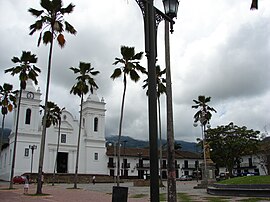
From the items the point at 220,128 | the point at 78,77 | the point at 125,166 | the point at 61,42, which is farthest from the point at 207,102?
the point at 61,42

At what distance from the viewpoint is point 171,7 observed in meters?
6.57

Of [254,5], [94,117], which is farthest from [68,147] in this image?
[254,5]

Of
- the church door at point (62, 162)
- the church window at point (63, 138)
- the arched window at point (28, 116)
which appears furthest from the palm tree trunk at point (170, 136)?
the church window at point (63, 138)

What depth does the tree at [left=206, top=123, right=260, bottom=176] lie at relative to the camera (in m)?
57.6

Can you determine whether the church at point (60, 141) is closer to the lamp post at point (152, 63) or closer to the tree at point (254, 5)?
the tree at point (254, 5)

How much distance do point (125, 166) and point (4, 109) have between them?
118 ft

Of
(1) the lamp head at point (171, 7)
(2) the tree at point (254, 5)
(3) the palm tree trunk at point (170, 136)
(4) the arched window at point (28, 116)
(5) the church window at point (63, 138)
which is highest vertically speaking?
(4) the arched window at point (28, 116)

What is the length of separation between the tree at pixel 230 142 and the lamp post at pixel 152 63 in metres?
52.8

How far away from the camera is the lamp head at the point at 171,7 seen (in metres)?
6.54

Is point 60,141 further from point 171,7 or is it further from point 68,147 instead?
point 171,7

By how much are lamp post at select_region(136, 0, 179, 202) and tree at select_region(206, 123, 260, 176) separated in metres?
52.8

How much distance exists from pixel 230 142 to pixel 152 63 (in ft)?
183

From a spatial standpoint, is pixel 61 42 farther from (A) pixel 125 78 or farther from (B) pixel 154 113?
(B) pixel 154 113

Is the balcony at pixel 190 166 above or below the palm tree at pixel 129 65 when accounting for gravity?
below
